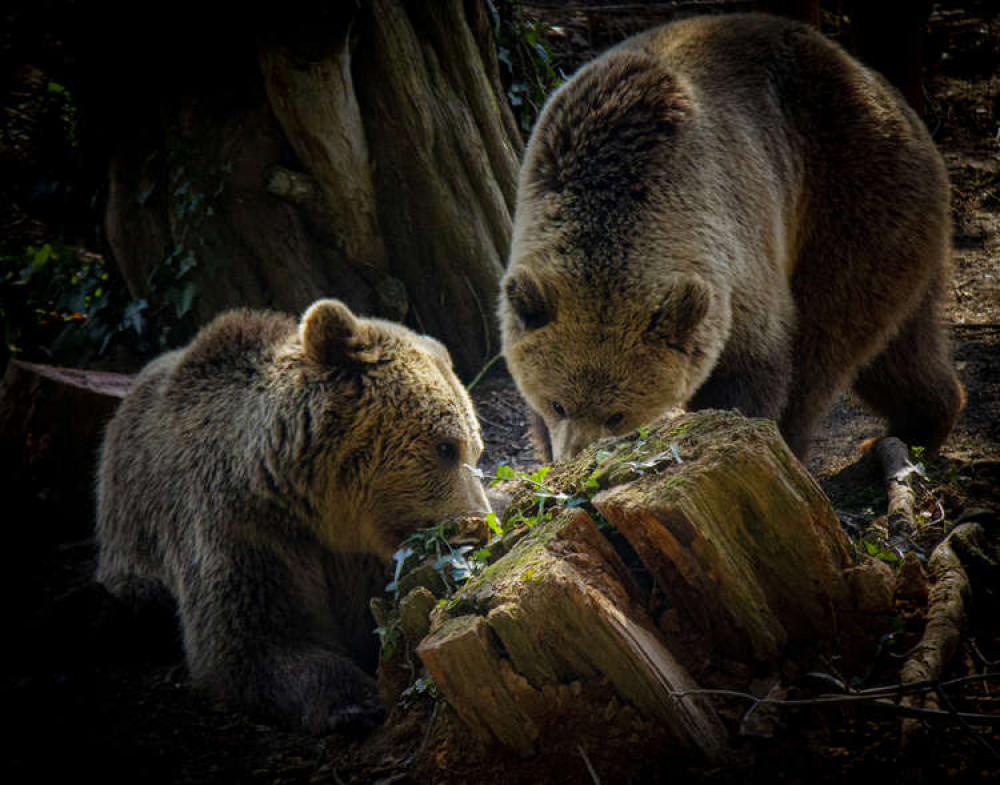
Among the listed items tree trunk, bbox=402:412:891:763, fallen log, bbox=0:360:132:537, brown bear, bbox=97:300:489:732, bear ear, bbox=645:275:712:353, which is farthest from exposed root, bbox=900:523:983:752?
fallen log, bbox=0:360:132:537

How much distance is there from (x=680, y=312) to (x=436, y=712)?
227cm

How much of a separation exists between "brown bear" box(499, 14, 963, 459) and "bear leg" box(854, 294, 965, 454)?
0.01 m

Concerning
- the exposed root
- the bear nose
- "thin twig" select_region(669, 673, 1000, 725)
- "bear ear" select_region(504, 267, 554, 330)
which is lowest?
the bear nose

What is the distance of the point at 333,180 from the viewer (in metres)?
5.74

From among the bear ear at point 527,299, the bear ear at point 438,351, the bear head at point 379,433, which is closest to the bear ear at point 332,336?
the bear head at point 379,433

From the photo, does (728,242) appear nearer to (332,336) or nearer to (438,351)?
(438,351)

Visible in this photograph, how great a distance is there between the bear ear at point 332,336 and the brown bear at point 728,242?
3.22ft

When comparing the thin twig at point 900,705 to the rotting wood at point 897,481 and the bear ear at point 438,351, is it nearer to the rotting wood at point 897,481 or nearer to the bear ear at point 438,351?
the rotting wood at point 897,481

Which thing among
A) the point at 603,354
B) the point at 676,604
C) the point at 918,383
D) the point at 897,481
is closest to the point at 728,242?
the point at 603,354

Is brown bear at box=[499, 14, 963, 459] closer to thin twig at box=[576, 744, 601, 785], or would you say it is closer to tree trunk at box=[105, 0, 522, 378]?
tree trunk at box=[105, 0, 522, 378]

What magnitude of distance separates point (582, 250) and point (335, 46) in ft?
8.38

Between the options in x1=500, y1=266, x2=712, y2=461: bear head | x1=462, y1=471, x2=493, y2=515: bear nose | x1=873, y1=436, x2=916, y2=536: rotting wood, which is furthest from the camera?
x1=500, y1=266, x2=712, y2=461: bear head

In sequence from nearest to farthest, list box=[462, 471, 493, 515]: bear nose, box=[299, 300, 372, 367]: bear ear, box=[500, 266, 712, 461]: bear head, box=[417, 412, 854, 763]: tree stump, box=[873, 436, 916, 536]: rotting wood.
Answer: box=[417, 412, 854, 763]: tree stump, box=[873, 436, 916, 536]: rotting wood, box=[299, 300, 372, 367]: bear ear, box=[462, 471, 493, 515]: bear nose, box=[500, 266, 712, 461]: bear head

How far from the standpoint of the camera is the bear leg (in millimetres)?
4973
